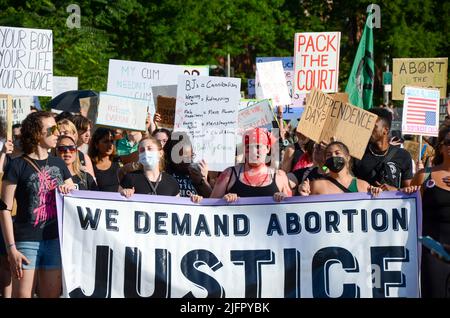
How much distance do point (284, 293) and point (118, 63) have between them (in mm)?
6194

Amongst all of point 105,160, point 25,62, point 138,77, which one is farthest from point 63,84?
point 105,160

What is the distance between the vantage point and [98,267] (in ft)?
28.7

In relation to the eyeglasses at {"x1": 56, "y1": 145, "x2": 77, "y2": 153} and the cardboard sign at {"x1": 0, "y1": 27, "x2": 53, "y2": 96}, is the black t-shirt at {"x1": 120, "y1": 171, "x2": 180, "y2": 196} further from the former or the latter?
the cardboard sign at {"x1": 0, "y1": 27, "x2": 53, "y2": 96}

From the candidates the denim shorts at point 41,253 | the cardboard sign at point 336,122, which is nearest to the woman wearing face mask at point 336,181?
the cardboard sign at point 336,122

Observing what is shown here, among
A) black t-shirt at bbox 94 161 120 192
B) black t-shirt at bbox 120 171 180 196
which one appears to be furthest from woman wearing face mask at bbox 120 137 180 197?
black t-shirt at bbox 94 161 120 192

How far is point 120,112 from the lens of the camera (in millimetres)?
12484

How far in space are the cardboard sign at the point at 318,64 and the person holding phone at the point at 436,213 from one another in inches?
212

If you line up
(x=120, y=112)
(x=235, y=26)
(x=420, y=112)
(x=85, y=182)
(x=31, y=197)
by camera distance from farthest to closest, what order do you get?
(x=235, y=26) < (x=420, y=112) < (x=120, y=112) < (x=85, y=182) < (x=31, y=197)

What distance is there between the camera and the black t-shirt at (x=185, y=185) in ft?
33.0

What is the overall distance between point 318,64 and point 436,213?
5.81 metres

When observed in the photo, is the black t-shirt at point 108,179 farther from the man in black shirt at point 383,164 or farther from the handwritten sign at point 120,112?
the man in black shirt at point 383,164

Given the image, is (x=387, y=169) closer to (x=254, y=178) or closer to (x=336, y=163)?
(x=336, y=163)

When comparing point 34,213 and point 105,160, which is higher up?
point 105,160

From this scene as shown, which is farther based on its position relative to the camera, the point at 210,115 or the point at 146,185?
the point at 210,115
